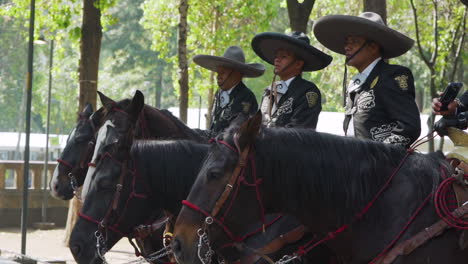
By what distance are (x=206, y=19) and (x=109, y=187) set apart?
25.3 metres

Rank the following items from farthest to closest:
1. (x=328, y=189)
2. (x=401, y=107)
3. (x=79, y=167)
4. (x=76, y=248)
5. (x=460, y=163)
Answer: (x=79, y=167)
(x=76, y=248)
(x=401, y=107)
(x=460, y=163)
(x=328, y=189)

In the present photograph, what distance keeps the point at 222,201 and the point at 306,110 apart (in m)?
2.58

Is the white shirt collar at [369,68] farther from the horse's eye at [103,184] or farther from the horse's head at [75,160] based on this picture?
the horse's head at [75,160]

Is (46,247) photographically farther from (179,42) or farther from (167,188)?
(167,188)

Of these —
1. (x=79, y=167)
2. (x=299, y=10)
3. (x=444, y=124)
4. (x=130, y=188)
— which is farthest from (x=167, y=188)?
(x=299, y=10)

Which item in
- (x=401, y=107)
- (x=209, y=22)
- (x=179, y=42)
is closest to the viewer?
(x=401, y=107)

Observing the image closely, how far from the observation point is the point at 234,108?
29.2ft

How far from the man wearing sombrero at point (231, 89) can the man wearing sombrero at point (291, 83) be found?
1.12m

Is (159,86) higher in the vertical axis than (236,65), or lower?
lower

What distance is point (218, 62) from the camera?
9.33m

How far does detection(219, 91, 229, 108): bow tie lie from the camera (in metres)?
9.05

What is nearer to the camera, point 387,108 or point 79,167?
point 387,108

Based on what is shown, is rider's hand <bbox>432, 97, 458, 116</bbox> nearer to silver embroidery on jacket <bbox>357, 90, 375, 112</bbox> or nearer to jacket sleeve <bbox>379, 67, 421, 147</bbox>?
jacket sleeve <bbox>379, 67, 421, 147</bbox>

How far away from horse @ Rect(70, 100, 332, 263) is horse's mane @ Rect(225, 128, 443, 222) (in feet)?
5.53
